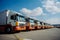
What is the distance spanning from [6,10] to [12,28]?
2.71 metres

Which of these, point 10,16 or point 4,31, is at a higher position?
point 10,16

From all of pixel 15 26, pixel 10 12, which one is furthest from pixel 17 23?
pixel 10 12

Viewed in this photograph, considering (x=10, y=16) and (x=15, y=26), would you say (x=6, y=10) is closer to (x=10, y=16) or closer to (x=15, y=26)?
(x=10, y=16)

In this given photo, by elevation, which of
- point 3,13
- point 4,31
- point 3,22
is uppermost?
point 3,13

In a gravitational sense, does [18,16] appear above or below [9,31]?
above

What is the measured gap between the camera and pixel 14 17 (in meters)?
18.7

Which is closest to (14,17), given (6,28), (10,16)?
(10,16)

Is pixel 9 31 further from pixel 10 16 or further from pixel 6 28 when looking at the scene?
pixel 10 16

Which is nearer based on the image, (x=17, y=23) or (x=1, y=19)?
(x=17, y=23)

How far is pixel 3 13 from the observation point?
19.0 meters

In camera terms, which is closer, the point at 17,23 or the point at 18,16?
the point at 17,23

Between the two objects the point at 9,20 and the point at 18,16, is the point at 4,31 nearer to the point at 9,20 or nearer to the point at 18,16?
the point at 9,20

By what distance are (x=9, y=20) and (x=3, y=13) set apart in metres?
1.45

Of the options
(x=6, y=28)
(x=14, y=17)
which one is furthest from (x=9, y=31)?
(x=14, y=17)
